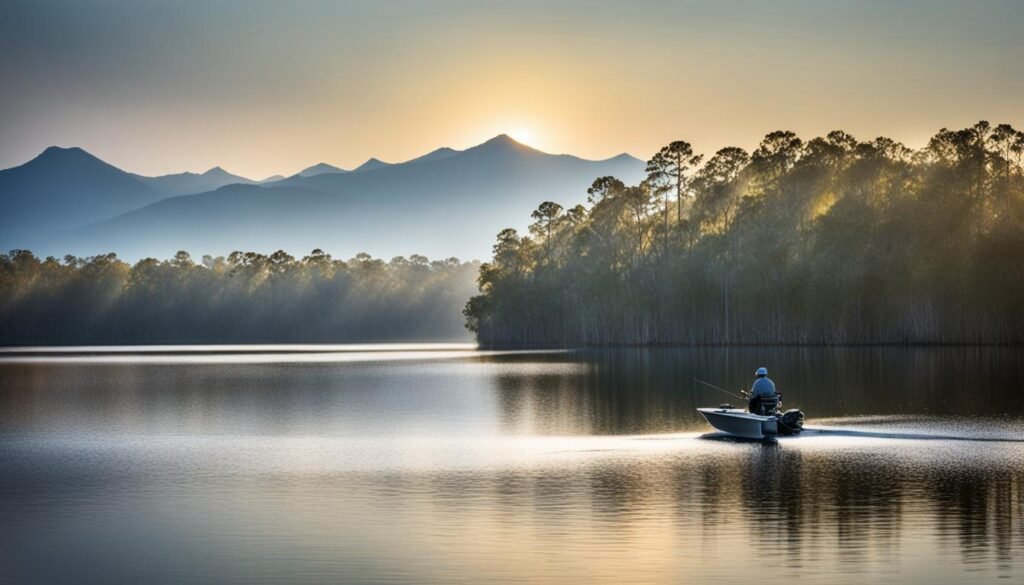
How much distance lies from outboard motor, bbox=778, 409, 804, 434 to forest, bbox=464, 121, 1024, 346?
68.5m

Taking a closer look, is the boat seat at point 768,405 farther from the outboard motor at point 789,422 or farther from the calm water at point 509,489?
the calm water at point 509,489

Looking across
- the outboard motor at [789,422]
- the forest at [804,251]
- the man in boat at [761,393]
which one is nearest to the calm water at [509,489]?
the outboard motor at [789,422]

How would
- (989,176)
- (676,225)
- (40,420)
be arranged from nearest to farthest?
(40,420) → (989,176) → (676,225)

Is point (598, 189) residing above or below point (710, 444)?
above

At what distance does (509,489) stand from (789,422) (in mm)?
13000

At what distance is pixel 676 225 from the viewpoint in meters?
124

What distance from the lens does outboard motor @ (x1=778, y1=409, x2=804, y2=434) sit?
35562mm

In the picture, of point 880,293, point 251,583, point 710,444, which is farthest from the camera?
point 880,293

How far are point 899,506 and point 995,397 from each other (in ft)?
90.7

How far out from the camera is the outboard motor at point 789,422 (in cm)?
3556

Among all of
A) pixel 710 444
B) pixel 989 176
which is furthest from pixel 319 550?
pixel 989 176

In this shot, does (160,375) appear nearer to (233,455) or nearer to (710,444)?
(233,455)

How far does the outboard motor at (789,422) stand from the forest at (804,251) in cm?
6852

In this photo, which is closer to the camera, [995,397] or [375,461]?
[375,461]
